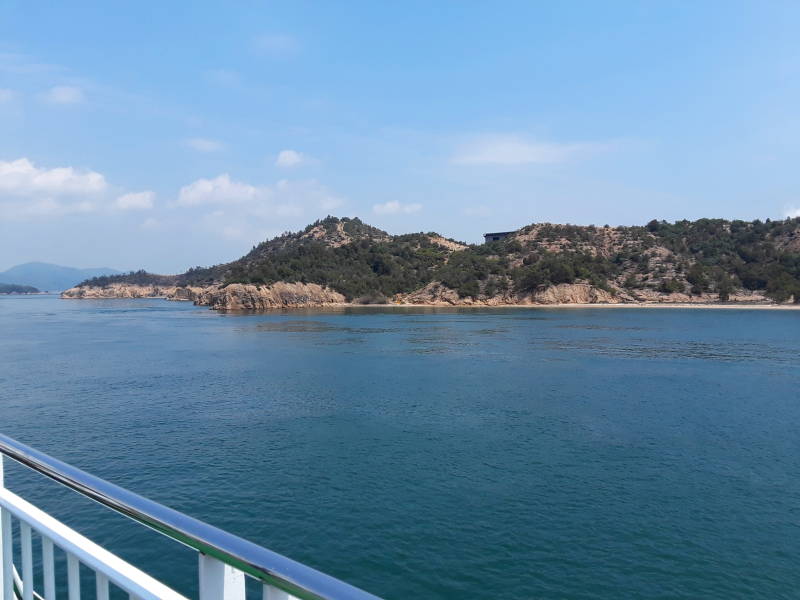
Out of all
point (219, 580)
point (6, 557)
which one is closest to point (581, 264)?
point (6, 557)

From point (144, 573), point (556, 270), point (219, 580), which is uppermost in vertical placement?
point (556, 270)

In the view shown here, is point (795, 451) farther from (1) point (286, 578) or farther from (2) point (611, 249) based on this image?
(2) point (611, 249)

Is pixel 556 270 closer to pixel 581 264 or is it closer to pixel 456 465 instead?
pixel 581 264

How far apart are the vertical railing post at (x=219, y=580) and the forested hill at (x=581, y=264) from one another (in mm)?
119748

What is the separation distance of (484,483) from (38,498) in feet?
41.0

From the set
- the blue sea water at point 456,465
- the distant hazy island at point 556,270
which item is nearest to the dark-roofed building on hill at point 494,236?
the distant hazy island at point 556,270

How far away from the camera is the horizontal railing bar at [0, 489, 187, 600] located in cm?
235

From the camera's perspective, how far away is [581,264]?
123 meters

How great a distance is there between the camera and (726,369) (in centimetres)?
3619

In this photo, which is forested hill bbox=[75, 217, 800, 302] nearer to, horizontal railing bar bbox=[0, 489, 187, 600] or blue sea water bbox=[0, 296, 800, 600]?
blue sea water bbox=[0, 296, 800, 600]

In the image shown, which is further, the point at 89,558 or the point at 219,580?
the point at 89,558

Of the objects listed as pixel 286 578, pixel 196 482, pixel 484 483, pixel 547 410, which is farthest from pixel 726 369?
pixel 286 578

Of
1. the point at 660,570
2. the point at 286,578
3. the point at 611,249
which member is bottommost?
the point at 660,570

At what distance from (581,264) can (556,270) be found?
349 inches
